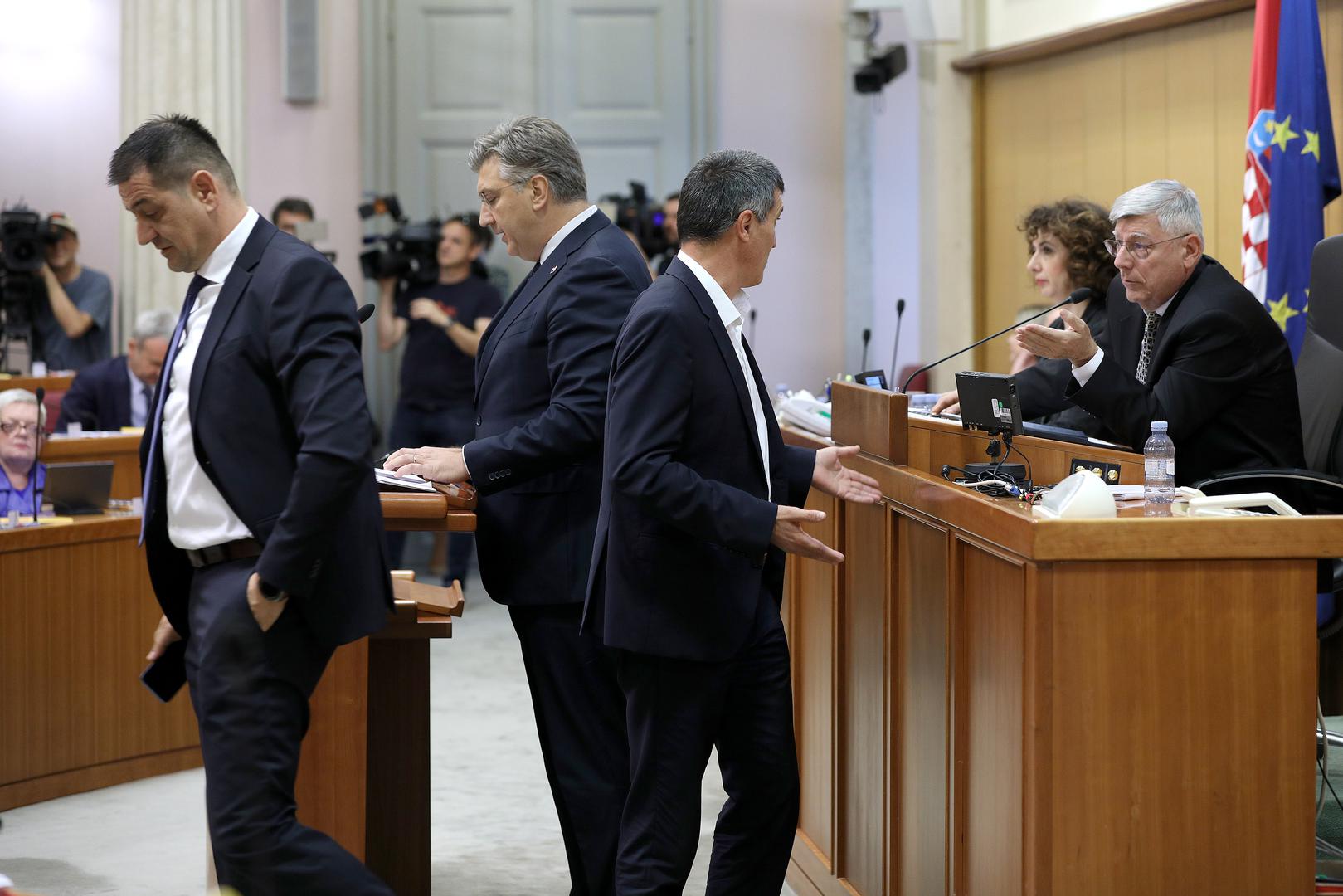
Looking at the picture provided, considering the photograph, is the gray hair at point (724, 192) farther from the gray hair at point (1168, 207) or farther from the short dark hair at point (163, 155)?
the gray hair at point (1168, 207)

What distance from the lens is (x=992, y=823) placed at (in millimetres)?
2275

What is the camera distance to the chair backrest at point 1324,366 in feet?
11.7

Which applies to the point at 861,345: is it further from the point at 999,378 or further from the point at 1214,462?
the point at 999,378

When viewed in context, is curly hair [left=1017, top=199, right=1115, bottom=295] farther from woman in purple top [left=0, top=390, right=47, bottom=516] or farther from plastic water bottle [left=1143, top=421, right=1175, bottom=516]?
woman in purple top [left=0, top=390, right=47, bottom=516]

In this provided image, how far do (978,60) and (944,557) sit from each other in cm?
497

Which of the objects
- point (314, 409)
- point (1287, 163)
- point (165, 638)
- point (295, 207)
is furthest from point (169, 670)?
point (295, 207)

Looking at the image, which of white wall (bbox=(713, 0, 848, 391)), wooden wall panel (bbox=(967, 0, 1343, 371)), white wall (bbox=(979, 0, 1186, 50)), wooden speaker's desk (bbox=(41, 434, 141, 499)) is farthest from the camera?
white wall (bbox=(713, 0, 848, 391))

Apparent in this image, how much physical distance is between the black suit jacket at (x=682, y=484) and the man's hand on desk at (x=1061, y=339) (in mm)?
568

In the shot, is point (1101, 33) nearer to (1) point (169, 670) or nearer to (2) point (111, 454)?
(2) point (111, 454)

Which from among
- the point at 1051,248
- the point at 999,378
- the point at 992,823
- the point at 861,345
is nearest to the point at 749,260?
the point at 999,378

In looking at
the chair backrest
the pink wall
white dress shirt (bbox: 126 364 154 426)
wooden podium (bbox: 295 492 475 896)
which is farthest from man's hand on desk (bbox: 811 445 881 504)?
the pink wall

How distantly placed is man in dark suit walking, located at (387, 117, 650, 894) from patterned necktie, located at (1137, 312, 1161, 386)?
1137 mm

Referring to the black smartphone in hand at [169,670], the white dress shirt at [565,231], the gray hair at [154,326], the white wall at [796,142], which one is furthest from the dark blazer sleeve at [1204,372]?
the white wall at [796,142]

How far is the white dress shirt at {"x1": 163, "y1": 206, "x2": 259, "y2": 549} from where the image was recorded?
229 cm
